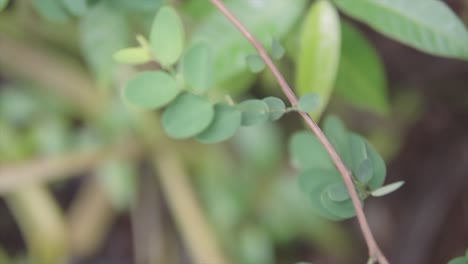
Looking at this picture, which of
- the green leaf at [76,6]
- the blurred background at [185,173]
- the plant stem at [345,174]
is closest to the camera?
the plant stem at [345,174]

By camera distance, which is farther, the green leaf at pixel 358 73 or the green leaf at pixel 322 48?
the green leaf at pixel 358 73

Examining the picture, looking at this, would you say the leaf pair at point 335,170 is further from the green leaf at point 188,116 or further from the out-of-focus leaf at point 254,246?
the out-of-focus leaf at point 254,246

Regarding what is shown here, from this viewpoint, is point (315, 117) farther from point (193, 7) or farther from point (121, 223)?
point (121, 223)

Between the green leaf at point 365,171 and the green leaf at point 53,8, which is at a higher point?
the green leaf at point 53,8

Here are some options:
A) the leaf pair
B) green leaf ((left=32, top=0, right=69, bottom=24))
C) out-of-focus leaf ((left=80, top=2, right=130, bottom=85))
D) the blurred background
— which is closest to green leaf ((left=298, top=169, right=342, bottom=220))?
the leaf pair

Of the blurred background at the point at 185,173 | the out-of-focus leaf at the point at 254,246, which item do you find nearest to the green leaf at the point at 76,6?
the blurred background at the point at 185,173

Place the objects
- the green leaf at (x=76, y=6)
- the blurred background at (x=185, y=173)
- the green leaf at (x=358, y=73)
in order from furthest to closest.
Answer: the blurred background at (x=185, y=173) < the green leaf at (x=358, y=73) < the green leaf at (x=76, y=6)

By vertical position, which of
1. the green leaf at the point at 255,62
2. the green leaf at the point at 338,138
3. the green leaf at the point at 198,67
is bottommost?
the green leaf at the point at 338,138

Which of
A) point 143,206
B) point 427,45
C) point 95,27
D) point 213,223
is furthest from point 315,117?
point 143,206
